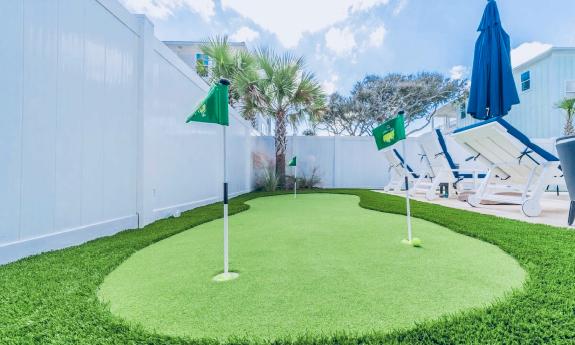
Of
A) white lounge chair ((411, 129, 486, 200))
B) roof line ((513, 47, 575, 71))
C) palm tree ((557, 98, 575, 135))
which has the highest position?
roof line ((513, 47, 575, 71))

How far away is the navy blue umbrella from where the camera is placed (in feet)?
18.4

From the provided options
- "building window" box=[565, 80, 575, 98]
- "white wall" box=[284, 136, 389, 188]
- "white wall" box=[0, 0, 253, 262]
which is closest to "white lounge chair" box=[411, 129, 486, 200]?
"white wall" box=[284, 136, 389, 188]

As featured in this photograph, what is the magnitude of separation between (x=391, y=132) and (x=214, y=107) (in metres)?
1.80

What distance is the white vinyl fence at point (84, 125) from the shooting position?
190 cm

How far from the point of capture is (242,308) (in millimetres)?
1243

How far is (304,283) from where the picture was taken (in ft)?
4.99

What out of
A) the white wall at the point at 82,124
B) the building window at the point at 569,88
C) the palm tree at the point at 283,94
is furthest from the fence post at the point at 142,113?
the building window at the point at 569,88

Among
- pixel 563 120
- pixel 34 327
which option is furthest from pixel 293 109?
pixel 563 120

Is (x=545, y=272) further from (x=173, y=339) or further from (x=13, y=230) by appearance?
(x=13, y=230)

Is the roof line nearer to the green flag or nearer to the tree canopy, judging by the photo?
the tree canopy

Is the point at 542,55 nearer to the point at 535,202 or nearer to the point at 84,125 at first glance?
the point at 535,202

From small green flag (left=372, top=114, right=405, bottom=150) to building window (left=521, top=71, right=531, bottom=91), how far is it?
13173mm

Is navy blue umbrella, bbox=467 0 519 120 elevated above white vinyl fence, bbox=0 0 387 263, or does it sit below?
above

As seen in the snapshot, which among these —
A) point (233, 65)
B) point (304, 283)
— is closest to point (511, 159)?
point (304, 283)
